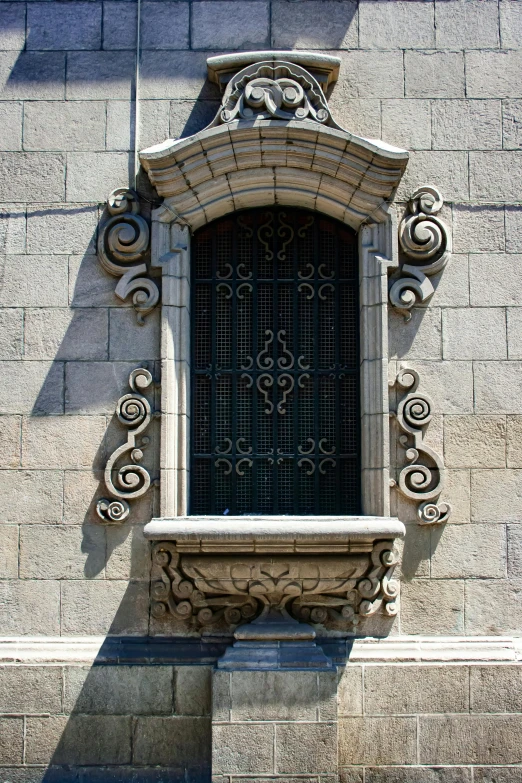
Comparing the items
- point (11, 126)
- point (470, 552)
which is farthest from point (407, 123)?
point (470, 552)

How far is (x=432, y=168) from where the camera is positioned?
8227 mm

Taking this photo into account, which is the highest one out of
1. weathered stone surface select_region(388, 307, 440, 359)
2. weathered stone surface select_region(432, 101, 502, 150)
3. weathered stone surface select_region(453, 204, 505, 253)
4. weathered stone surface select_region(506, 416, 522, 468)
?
weathered stone surface select_region(432, 101, 502, 150)

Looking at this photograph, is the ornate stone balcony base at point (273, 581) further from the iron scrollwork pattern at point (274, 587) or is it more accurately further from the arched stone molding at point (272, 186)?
the arched stone molding at point (272, 186)

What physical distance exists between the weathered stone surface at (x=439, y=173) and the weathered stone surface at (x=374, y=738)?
4.10 meters

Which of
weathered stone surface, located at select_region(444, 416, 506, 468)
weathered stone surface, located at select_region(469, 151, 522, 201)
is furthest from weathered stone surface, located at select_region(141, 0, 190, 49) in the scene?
weathered stone surface, located at select_region(444, 416, 506, 468)

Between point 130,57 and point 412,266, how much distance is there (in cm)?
289

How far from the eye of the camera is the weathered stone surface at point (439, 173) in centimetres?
821

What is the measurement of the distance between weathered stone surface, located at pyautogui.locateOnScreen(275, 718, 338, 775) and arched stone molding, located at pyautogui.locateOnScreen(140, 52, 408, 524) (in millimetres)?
1674

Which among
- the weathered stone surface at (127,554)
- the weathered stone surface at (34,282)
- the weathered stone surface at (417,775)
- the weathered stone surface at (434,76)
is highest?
the weathered stone surface at (434,76)

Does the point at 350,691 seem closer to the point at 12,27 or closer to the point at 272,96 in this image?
the point at 272,96

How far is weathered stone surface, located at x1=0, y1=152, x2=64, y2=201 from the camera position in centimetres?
824

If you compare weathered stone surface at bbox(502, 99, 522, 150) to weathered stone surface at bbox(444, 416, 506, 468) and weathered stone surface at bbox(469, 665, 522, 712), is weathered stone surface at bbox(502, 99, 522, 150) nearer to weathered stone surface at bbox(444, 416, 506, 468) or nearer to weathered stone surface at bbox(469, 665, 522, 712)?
weathered stone surface at bbox(444, 416, 506, 468)

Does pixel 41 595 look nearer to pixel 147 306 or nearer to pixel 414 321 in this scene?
pixel 147 306

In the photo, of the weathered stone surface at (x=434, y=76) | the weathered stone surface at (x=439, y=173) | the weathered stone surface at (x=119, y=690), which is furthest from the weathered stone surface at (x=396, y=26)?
the weathered stone surface at (x=119, y=690)
